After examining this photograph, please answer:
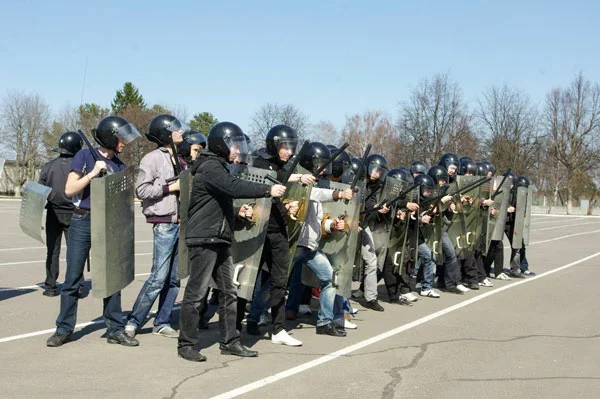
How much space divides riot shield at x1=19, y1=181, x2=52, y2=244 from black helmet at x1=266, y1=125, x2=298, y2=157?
109 inches

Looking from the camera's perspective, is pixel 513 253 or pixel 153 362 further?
pixel 513 253

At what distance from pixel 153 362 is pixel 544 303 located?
6190 mm

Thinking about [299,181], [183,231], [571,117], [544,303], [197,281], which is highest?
[571,117]

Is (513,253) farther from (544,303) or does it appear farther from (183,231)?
(183,231)

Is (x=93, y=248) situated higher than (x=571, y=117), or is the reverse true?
(x=571, y=117)

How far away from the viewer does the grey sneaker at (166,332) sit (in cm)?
689

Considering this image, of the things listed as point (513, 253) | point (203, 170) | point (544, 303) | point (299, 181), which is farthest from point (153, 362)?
point (513, 253)

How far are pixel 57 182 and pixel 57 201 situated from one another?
0.87 feet

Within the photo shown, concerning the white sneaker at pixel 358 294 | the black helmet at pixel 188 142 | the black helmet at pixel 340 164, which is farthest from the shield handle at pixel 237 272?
the white sneaker at pixel 358 294

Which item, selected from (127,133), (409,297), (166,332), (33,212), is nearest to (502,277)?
(409,297)

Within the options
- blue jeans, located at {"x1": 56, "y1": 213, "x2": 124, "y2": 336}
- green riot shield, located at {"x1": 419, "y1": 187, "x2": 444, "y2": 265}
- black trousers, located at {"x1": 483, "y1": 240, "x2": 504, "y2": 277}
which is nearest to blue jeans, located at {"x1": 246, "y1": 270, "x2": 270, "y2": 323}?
blue jeans, located at {"x1": 56, "y1": 213, "x2": 124, "y2": 336}

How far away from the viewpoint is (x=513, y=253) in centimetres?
1307

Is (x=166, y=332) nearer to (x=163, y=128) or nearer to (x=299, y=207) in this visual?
(x=299, y=207)

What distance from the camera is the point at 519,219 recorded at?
12.5m
